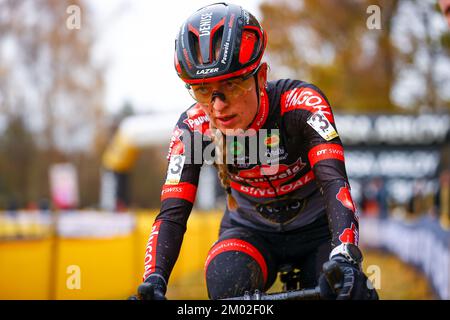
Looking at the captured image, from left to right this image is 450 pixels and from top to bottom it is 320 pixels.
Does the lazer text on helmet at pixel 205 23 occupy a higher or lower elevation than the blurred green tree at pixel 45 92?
lower

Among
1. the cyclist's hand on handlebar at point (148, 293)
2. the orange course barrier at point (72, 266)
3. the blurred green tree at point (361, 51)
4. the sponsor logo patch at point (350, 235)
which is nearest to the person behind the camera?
the cyclist's hand on handlebar at point (148, 293)

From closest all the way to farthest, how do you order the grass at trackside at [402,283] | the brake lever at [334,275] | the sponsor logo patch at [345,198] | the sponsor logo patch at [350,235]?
the brake lever at [334,275] < the sponsor logo patch at [350,235] < the sponsor logo patch at [345,198] < the grass at trackside at [402,283]

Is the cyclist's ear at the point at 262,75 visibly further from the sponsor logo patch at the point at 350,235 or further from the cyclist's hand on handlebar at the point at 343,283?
the cyclist's hand on handlebar at the point at 343,283

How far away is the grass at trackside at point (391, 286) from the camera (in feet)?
31.6

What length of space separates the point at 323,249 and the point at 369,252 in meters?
16.8


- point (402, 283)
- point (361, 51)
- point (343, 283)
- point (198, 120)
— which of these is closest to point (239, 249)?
point (198, 120)

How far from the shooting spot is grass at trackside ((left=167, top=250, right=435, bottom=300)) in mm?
9636

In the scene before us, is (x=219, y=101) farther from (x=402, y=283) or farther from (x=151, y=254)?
(x=402, y=283)

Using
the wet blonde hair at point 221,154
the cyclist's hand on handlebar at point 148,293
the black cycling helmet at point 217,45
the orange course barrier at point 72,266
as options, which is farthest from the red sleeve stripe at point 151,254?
the orange course barrier at point 72,266

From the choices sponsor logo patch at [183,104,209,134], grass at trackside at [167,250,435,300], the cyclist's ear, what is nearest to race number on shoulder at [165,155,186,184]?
sponsor logo patch at [183,104,209,134]

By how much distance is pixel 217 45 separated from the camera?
10.4ft

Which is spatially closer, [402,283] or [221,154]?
[221,154]

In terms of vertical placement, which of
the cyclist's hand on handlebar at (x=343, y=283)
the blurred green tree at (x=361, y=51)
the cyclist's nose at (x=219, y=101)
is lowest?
the cyclist's hand on handlebar at (x=343, y=283)

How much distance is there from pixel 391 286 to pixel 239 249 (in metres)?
8.13
